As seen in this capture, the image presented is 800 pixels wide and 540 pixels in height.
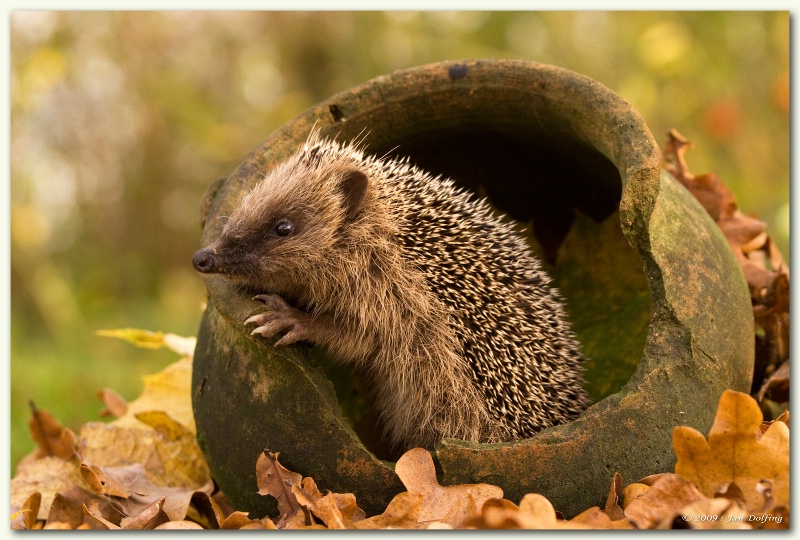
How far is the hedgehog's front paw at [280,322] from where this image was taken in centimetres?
382

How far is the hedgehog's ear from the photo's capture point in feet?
14.6

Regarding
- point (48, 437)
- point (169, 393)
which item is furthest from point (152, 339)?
point (48, 437)

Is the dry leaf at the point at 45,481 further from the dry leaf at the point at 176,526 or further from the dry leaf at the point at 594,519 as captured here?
the dry leaf at the point at 594,519

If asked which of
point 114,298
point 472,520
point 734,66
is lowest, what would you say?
point 114,298

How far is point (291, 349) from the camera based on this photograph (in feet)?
12.8

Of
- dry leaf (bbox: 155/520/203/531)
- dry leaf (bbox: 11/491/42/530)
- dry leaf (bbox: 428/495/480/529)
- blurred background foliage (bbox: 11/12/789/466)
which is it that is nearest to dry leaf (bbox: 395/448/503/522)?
dry leaf (bbox: 428/495/480/529)

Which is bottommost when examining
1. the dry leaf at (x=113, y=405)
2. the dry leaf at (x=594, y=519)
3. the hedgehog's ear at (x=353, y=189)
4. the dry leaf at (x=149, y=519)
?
the dry leaf at (x=113, y=405)

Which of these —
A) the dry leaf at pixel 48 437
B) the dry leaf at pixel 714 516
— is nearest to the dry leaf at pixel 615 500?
the dry leaf at pixel 714 516

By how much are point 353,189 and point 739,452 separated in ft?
7.42

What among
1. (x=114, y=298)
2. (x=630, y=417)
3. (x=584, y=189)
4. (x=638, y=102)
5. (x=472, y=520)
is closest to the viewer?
(x=472, y=520)

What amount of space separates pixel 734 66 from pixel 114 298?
30.4 feet

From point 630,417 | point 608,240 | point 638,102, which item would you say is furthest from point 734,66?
point 630,417

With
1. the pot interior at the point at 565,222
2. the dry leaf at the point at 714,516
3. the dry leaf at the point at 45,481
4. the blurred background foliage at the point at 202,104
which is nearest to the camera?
the dry leaf at the point at 714,516

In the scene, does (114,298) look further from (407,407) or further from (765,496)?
Result: (765,496)
